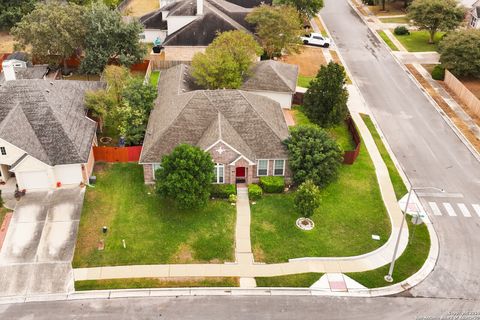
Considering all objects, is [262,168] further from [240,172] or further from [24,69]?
[24,69]

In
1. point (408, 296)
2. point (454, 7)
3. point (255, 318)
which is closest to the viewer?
point (255, 318)

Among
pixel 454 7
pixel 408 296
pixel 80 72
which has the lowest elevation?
pixel 408 296

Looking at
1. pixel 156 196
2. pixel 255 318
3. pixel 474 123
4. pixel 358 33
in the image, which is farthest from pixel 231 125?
pixel 358 33

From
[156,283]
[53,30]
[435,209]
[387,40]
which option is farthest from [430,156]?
[53,30]

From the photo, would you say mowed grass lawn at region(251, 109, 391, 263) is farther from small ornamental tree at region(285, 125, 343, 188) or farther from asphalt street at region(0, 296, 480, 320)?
asphalt street at region(0, 296, 480, 320)

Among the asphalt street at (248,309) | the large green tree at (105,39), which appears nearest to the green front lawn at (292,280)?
the asphalt street at (248,309)

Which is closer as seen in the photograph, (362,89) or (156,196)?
(156,196)

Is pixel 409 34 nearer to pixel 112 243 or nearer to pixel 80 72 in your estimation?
pixel 80 72
